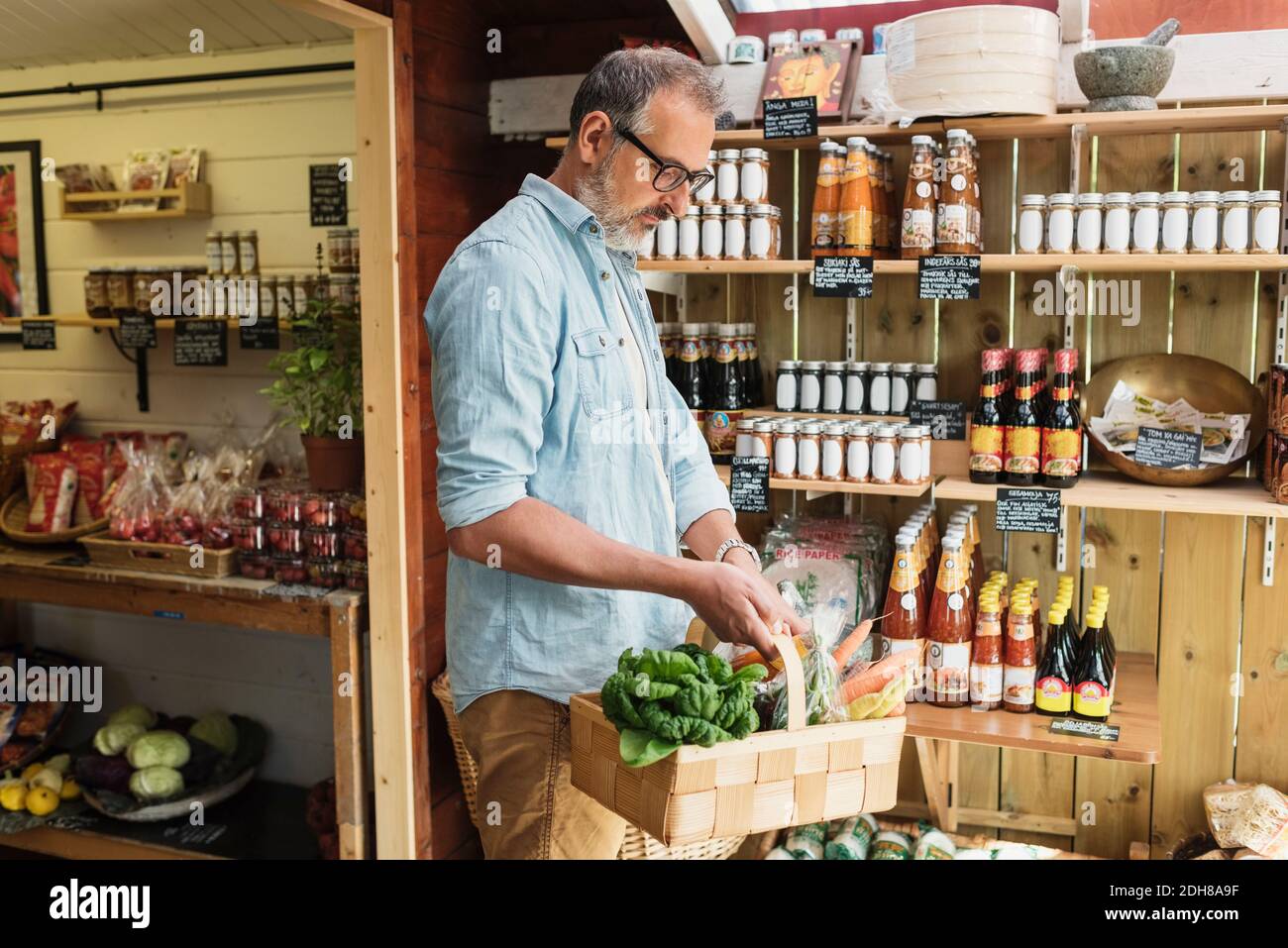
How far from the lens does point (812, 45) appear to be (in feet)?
8.83

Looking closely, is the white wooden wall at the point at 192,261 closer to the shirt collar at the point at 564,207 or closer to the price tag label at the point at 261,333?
the price tag label at the point at 261,333

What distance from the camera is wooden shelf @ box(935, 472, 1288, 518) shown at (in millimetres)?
2334

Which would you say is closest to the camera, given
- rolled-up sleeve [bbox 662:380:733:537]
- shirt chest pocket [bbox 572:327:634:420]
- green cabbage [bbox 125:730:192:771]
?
shirt chest pocket [bbox 572:327:634:420]

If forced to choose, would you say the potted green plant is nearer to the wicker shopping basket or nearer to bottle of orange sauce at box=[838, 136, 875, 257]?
the wicker shopping basket

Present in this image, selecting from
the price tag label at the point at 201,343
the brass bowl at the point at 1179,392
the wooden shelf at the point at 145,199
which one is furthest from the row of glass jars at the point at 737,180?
the wooden shelf at the point at 145,199

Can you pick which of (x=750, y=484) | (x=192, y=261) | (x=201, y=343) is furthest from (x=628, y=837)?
(x=192, y=261)

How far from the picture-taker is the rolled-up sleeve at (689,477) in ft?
6.50

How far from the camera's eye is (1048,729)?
2447mm

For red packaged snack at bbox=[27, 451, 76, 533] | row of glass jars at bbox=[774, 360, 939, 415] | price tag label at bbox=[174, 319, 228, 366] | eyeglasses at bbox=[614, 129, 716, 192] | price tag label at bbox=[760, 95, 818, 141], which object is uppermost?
price tag label at bbox=[760, 95, 818, 141]

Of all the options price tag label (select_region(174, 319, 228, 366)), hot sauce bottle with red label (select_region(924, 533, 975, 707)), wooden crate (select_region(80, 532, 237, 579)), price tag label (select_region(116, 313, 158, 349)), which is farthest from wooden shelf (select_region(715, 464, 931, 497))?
price tag label (select_region(116, 313, 158, 349))

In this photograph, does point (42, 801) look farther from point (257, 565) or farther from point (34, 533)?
A: point (257, 565)

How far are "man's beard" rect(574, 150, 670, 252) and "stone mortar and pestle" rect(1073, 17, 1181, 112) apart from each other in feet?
3.70

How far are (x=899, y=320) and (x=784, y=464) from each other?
1.65 feet
